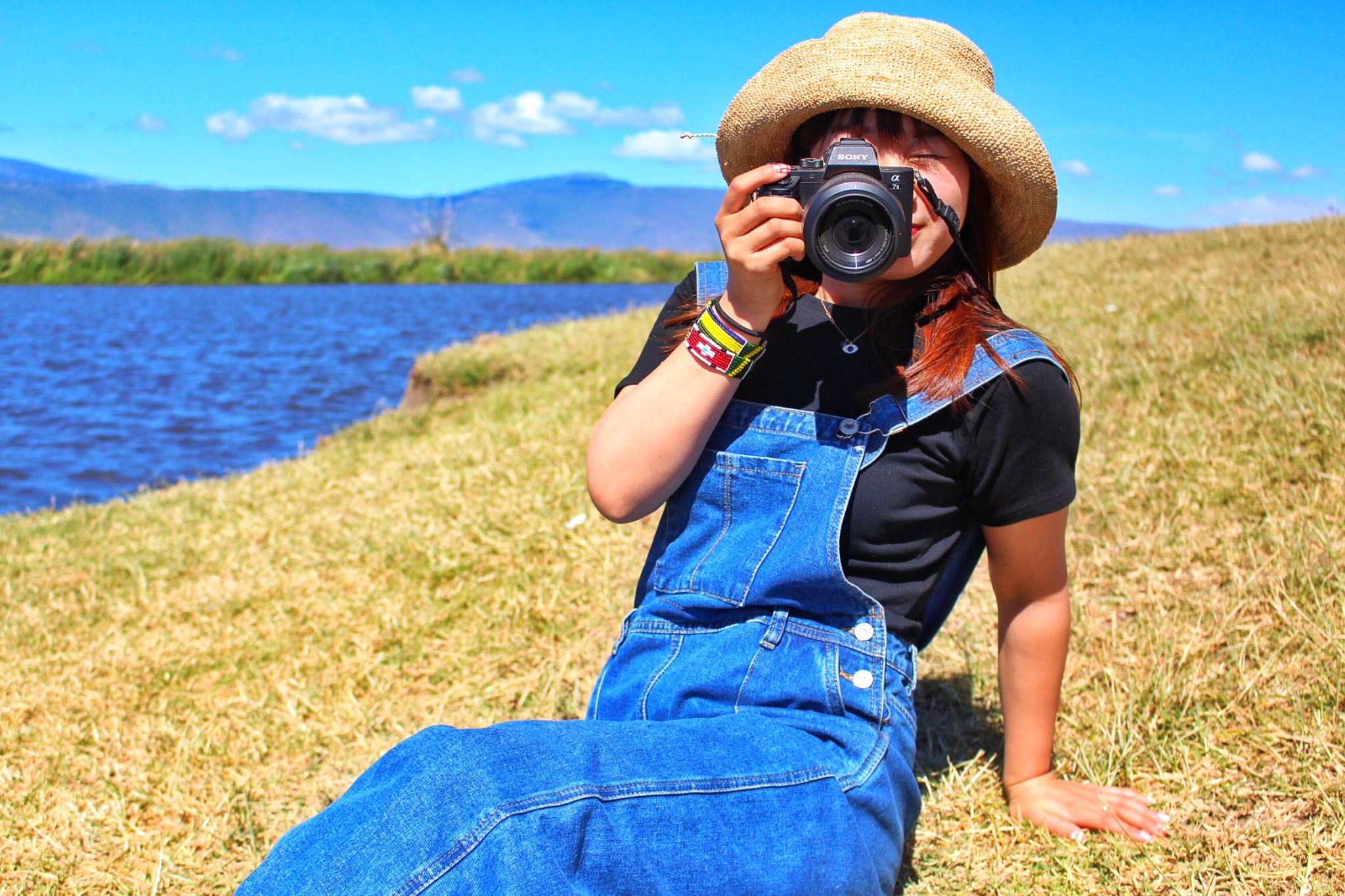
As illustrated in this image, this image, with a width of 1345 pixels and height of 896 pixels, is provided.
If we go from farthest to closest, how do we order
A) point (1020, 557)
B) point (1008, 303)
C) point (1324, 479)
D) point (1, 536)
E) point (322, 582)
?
point (1008, 303) < point (1, 536) < point (322, 582) < point (1324, 479) < point (1020, 557)

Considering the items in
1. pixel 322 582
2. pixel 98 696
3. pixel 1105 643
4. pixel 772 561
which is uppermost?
pixel 772 561

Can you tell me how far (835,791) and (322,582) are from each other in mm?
2486

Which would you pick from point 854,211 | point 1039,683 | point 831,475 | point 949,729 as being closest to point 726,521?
point 831,475

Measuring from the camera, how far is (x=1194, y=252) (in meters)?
6.87

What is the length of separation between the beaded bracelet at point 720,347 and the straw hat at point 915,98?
0.34 metres

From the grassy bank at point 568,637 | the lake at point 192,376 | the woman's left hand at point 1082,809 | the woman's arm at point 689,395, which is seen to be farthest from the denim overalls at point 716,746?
the lake at point 192,376

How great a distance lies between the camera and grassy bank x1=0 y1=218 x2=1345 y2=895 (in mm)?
1855

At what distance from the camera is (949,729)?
2.22 m

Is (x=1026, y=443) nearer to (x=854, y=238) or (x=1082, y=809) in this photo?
(x=854, y=238)

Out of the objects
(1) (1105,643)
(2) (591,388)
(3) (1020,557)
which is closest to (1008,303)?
(2) (591,388)

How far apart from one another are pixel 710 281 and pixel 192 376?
10.8 metres

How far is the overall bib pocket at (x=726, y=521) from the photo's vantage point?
1435mm

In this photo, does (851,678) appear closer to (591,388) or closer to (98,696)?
(98,696)

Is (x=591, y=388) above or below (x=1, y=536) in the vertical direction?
above
